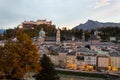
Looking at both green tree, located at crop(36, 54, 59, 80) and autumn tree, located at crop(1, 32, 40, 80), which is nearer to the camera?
green tree, located at crop(36, 54, 59, 80)

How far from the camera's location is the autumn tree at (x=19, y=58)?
23.9 metres

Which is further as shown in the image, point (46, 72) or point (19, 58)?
point (19, 58)

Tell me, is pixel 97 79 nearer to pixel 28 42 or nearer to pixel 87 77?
pixel 87 77

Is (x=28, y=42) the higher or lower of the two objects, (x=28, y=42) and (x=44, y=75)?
the higher

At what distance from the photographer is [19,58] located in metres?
24.3

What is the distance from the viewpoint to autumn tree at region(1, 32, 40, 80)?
23908 millimetres

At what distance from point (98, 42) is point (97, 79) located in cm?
3255

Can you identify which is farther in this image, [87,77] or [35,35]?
[35,35]

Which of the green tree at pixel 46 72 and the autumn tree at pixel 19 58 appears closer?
the green tree at pixel 46 72

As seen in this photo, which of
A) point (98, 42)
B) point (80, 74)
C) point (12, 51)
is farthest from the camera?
point (98, 42)

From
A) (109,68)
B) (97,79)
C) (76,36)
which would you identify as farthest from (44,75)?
(76,36)

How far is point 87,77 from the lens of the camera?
4666 centimetres

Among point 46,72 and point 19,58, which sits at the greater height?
point 19,58

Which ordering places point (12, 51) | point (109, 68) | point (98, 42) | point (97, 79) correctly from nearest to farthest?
point (12, 51)
point (97, 79)
point (109, 68)
point (98, 42)
